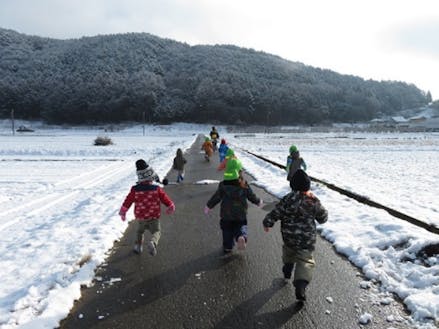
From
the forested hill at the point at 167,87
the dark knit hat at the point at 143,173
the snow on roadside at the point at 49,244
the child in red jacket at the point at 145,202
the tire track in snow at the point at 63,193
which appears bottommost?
the tire track in snow at the point at 63,193

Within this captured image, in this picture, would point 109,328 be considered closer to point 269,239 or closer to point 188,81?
point 269,239

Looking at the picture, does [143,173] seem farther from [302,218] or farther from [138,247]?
[302,218]

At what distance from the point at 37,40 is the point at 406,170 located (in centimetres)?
19745

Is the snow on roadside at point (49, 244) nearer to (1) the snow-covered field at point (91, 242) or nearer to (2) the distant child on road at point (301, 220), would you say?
(1) the snow-covered field at point (91, 242)

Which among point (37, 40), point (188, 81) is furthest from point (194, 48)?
point (37, 40)

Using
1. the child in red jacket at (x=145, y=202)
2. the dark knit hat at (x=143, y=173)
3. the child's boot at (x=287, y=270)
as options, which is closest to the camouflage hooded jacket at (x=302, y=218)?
the child's boot at (x=287, y=270)

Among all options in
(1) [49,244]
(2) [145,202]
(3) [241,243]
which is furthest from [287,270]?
(1) [49,244]

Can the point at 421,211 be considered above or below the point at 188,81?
below

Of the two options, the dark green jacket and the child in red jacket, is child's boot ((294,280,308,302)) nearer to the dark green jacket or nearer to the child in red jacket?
the dark green jacket

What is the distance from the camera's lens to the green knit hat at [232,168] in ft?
18.0

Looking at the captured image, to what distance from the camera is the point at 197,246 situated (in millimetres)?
5906

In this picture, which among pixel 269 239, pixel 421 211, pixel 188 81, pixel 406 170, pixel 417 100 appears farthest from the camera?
pixel 417 100

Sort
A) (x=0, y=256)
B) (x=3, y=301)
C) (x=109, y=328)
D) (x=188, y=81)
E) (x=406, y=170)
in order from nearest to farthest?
(x=109, y=328), (x=3, y=301), (x=0, y=256), (x=406, y=170), (x=188, y=81)

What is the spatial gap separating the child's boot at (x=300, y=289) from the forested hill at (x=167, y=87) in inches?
4457
